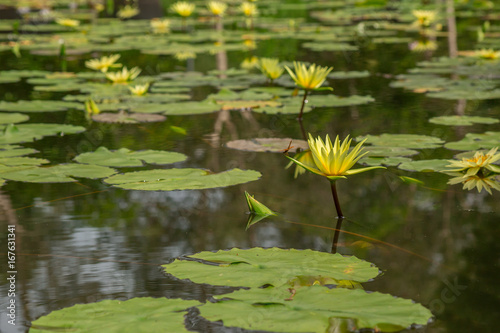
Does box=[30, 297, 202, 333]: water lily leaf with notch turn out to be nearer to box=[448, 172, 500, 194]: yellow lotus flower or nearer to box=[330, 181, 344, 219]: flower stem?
box=[330, 181, 344, 219]: flower stem

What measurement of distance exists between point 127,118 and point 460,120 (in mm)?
2196

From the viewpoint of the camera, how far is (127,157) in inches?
143

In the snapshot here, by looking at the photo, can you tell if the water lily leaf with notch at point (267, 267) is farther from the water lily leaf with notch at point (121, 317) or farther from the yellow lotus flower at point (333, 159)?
the yellow lotus flower at point (333, 159)

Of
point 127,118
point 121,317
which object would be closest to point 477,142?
point 127,118

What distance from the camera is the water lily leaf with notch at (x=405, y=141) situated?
3.83 metres

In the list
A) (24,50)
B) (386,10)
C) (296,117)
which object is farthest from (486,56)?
(386,10)

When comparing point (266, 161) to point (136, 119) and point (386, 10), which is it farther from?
point (386, 10)

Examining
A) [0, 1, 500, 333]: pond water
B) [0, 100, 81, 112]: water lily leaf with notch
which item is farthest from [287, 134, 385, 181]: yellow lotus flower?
[0, 100, 81, 112]: water lily leaf with notch

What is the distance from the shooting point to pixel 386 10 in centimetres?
1639

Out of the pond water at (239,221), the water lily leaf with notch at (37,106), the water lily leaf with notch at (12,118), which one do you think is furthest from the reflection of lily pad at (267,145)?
the water lily leaf with notch at (37,106)

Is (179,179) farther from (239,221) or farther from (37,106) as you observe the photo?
(37,106)

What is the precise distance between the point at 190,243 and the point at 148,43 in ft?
24.5

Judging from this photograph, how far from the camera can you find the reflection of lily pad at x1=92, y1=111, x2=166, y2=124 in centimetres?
476

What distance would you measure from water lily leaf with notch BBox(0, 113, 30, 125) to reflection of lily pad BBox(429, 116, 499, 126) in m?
2.69
